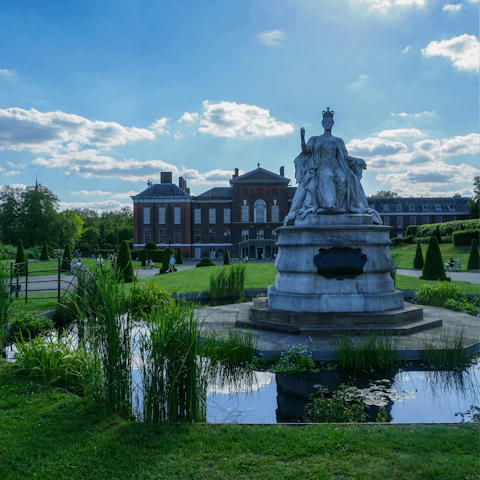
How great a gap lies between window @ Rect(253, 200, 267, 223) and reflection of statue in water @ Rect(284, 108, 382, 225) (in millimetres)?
44108

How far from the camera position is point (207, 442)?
9.98 ft

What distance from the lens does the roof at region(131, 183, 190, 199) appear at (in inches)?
2095

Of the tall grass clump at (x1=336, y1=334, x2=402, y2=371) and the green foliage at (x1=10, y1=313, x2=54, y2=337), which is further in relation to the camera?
the green foliage at (x1=10, y1=313, x2=54, y2=337)

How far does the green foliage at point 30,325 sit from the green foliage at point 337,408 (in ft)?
18.0

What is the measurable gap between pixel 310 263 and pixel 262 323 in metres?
1.47

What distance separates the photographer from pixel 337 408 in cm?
374

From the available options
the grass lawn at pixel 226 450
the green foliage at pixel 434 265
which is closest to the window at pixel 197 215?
the green foliage at pixel 434 265

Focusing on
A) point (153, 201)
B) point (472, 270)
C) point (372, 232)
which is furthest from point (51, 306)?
point (153, 201)

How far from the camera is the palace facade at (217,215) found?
5203 cm

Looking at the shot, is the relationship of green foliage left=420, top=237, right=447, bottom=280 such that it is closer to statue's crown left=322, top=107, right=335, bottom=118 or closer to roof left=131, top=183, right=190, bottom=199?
statue's crown left=322, top=107, right=335, bottom=118

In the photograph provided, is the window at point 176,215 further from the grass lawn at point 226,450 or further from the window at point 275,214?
the grass lawn at point 226,450

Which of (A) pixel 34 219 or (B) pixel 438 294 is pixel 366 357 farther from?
(A) pixel 34 219

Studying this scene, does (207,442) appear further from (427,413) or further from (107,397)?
(427,413)

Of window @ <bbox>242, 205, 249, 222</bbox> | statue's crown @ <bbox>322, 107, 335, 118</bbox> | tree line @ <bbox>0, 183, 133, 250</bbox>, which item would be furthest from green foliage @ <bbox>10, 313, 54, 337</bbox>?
tree line @ <bbox>0, 183, 133, 250</bbox>
